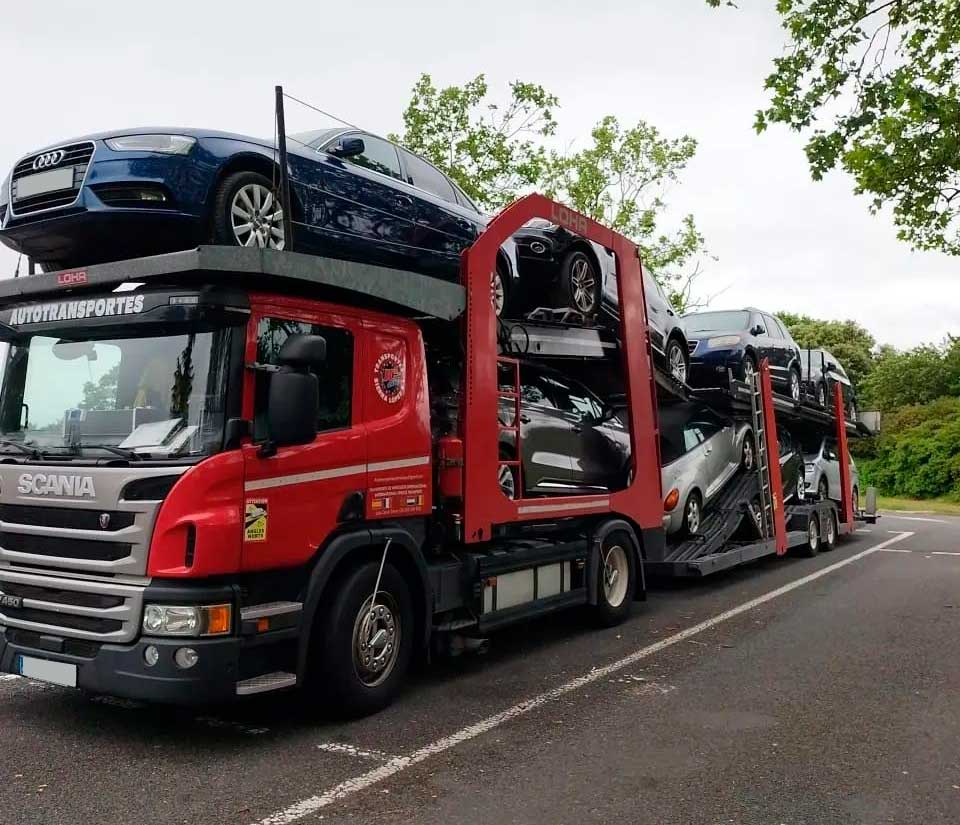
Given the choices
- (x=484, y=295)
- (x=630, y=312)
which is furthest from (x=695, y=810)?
(x=630, y=312)

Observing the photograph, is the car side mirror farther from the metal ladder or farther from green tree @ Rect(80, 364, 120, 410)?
the metal ladder

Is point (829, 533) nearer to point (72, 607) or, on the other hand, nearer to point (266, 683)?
A: point (266, 683)

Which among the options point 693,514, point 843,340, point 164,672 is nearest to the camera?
point 164,672

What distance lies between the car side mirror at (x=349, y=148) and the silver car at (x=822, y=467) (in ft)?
34.4

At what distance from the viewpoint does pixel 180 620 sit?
167 inches

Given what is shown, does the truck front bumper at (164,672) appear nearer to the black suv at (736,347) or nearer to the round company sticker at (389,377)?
the round company sticker at (389,377)

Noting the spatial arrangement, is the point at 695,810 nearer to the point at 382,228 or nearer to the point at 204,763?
the point at 204,763

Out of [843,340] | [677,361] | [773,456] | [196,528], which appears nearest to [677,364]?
[677,361]

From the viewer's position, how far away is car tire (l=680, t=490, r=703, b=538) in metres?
10.0

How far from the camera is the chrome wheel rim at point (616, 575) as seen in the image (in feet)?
25.8

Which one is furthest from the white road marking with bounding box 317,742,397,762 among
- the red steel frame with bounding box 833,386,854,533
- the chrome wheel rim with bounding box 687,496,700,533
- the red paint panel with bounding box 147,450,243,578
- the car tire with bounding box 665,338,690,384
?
the red steel frame with bounding box 833,386,854,533

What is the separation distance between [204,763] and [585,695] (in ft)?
7.87

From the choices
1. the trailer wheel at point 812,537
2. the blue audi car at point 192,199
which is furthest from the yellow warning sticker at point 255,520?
the trailer wheel at point 812,537

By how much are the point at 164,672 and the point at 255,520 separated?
80cm
